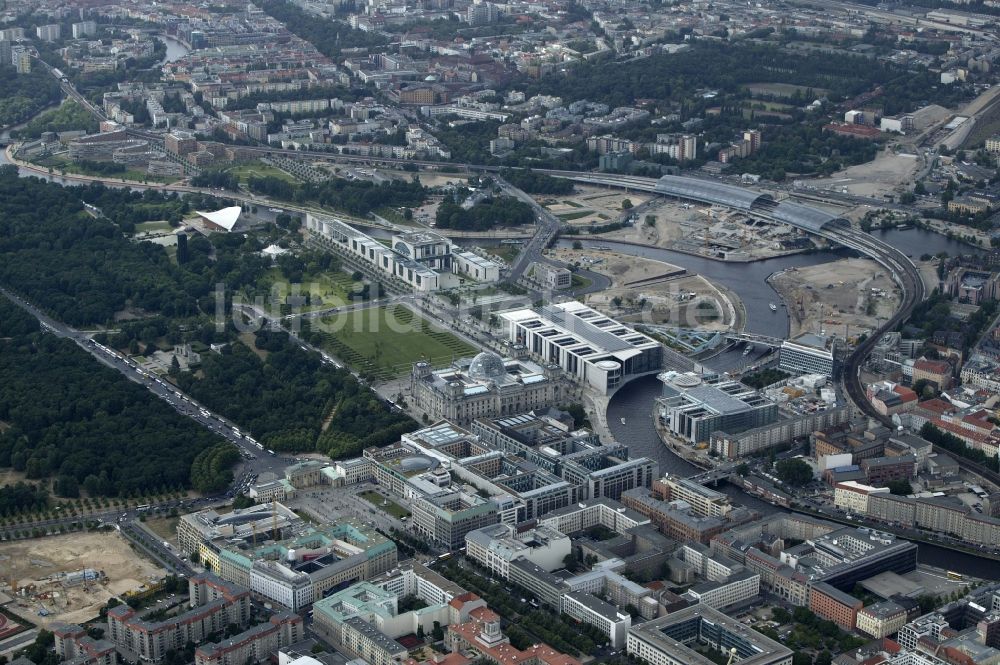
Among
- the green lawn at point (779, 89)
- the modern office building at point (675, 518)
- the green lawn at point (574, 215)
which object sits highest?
the green lawn at point (779, 89)

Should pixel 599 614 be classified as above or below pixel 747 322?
above

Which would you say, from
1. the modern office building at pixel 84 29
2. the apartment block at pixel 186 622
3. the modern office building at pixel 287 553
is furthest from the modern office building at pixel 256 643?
the modern office building at pixel 84 29

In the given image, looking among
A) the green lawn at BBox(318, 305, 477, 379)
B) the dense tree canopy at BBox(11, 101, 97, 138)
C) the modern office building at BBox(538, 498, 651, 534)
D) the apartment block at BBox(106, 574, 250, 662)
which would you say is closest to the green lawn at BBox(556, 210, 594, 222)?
the green lawn at BBox(318, 305, 477, 379)

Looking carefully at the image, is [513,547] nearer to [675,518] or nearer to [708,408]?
[675,518]

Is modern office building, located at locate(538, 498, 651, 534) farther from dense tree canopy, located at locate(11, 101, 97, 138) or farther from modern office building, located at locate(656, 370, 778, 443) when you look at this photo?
dense tree canopy, located at locate(11, 101, 97, 138)

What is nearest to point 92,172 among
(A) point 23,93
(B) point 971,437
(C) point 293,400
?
(A) point 23,93

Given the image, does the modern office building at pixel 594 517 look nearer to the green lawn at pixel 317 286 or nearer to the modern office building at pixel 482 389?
the modern office building at pixel 482 389

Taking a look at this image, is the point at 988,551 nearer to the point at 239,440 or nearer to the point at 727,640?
the point at 727,640
